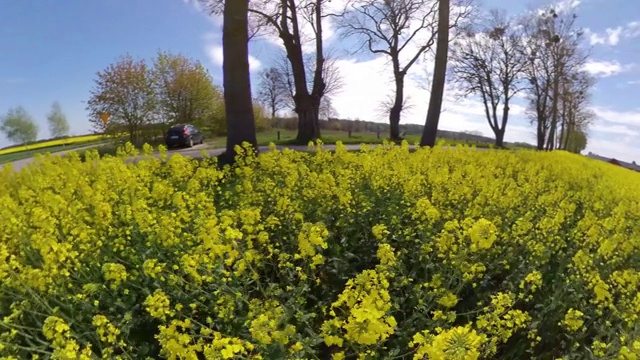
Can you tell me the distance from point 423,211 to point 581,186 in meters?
5.24

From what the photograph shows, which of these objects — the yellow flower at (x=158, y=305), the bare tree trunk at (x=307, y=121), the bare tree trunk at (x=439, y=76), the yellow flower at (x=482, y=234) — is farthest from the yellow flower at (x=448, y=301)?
the bare tree trunk at (x=307, y=121)

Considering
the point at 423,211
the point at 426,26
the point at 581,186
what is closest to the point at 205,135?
the point at 426,26

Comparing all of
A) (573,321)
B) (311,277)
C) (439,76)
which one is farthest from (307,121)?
(573,321)

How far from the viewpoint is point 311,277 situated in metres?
3.28

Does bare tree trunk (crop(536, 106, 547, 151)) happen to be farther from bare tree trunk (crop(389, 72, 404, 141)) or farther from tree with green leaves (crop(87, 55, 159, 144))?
tree with green leaves (crop(87, 55, 159, 144))

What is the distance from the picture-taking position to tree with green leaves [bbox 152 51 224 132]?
32.6 metres

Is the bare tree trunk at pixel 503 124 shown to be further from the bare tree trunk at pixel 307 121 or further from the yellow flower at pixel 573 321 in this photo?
the yellow flower at pixel 573 321

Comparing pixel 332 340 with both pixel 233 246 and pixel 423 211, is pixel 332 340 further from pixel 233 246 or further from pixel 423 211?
pixel 423 211

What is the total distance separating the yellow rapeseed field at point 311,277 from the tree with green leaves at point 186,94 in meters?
28.7

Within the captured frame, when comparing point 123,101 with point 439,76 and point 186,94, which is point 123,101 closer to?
point 186,94

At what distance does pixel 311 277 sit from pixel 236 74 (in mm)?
6627

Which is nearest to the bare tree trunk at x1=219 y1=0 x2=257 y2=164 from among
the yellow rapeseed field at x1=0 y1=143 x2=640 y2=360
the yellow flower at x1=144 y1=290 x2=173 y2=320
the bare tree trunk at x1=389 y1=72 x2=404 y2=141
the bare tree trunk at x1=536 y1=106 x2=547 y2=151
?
the yellow rapeseed field at x1=0 y1=143 x2=640 y2=360

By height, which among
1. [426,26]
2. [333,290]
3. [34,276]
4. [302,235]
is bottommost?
[333,290]

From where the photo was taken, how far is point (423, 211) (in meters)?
4.16
